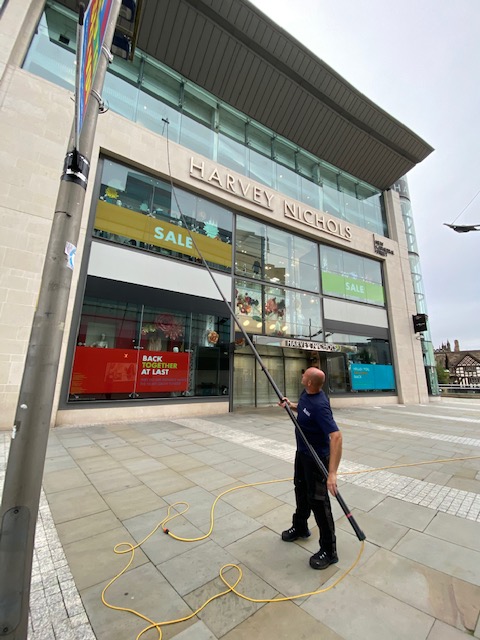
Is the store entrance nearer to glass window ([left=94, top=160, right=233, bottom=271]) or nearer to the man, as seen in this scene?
glass window ([left=94, top=160, right=233, bottom=271])

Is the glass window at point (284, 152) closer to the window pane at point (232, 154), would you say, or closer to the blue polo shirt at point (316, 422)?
the window pane at point (232, 154)

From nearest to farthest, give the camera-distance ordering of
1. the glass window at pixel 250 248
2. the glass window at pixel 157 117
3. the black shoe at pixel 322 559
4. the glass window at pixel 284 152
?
the black shoe at pixel 322 559 → the glass window at pixel 157 117 → the glass window at pixel 250 248 → the glass window at pixel 284 152

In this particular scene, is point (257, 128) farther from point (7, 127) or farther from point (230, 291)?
point (7, 127)

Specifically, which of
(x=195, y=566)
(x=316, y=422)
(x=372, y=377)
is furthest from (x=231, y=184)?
(x=195, y=566)

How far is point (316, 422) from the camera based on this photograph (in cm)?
275

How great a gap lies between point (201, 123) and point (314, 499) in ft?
53.8

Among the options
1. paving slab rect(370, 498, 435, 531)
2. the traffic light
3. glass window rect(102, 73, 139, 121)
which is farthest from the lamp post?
the traffic light

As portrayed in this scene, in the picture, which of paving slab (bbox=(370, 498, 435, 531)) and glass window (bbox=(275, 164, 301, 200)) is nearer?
paving slab (bbox=(370, 498, 435, 531))

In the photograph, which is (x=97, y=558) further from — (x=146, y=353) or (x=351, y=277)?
(x=351, y=277)

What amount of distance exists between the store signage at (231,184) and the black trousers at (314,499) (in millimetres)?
12458

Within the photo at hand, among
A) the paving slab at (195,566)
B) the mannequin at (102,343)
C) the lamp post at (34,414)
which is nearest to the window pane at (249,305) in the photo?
the mannequin at (102,343)

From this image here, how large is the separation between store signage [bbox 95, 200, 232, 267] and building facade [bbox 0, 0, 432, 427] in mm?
57

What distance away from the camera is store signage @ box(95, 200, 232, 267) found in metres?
10.2

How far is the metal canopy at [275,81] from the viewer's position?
12664 mm
